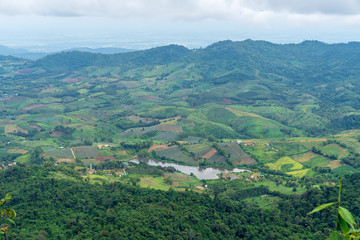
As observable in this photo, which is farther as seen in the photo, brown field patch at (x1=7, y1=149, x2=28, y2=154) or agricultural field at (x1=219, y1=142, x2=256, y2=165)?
brown field patch at (x1=7, y1=149, x2=28, y2=154)

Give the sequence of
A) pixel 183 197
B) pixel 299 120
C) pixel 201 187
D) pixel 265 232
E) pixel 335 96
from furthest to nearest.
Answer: pixel 335 96, pixel 299 120, pixel 201 187, pixel 183 197, pixel 265 232

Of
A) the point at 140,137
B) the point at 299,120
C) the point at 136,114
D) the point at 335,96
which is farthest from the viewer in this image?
the point at 335,96

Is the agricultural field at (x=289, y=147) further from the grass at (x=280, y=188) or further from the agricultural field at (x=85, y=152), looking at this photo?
the agricultural field at (x=85, y=152)

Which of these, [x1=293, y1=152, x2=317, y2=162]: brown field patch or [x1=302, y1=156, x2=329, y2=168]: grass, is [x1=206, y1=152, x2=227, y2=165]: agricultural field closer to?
[x1=293, y1=152, x2=317, y2=162]: brown field patch

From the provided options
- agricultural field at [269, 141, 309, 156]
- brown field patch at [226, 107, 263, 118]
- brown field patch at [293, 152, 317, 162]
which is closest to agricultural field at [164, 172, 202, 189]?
brown field patch at [293, 152, 317, 162]

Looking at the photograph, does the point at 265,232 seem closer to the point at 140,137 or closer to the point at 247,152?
the point at 247,152

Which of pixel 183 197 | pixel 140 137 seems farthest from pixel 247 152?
pixel 183 197

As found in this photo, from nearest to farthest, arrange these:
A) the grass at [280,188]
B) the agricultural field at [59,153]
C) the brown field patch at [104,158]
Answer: the grass at [280,188] → the brown field patch at [104,158] → the agricultural field at [59,153]

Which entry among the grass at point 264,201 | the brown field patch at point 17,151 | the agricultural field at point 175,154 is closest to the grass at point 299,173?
the grass at point 264,201

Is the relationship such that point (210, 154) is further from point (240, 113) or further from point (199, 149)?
point (240, 113)
